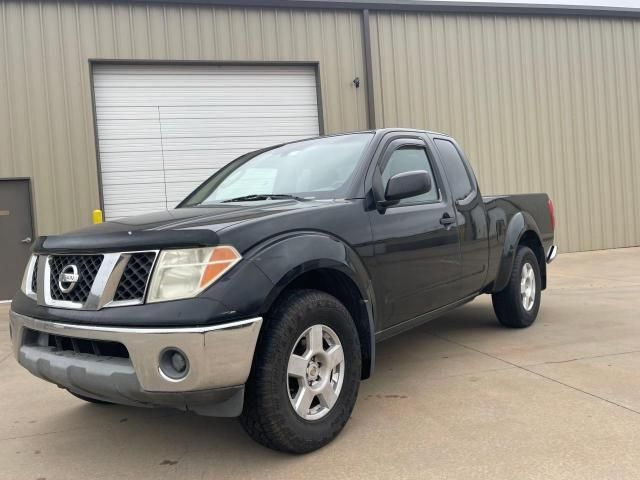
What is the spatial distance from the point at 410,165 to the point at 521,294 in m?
2.04

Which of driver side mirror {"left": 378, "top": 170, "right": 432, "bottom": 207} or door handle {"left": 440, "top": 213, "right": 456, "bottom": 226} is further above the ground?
driver side mirror {"left": 378, "top": 170, "right": 432, "bottom": 207}

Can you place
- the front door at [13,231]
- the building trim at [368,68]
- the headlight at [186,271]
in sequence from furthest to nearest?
the building trim at [368,68], the front door at [13,231], the headlight at [186,271]

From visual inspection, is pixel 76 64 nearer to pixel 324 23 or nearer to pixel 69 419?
pixel 324 23

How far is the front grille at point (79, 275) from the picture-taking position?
2.73m

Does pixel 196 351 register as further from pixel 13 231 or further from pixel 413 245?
pixel 13 231

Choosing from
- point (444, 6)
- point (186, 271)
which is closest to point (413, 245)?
point (186, 271)

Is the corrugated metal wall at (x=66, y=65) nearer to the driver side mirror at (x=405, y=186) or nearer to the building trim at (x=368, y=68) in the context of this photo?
the building trim at (x=368, y=68)

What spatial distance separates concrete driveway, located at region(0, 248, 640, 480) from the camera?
109 inches

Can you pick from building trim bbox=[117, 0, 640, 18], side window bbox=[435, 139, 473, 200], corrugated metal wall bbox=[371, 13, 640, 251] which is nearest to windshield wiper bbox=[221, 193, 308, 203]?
side window bbox=[435, 139, 473, 200]

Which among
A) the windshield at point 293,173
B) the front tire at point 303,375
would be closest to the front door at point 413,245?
the windshield at point 293,173

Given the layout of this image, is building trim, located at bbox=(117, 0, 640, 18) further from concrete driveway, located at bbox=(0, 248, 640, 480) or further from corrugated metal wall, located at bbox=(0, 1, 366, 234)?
concrete driveway, located at bbox=(0, 248, 640, 480)

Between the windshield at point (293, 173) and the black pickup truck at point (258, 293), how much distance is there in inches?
0.6

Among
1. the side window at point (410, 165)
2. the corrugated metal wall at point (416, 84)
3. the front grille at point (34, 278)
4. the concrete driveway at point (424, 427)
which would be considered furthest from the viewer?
the corrugated metal wall at point (416, 84)

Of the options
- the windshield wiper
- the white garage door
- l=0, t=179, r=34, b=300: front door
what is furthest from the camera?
the white garage door
